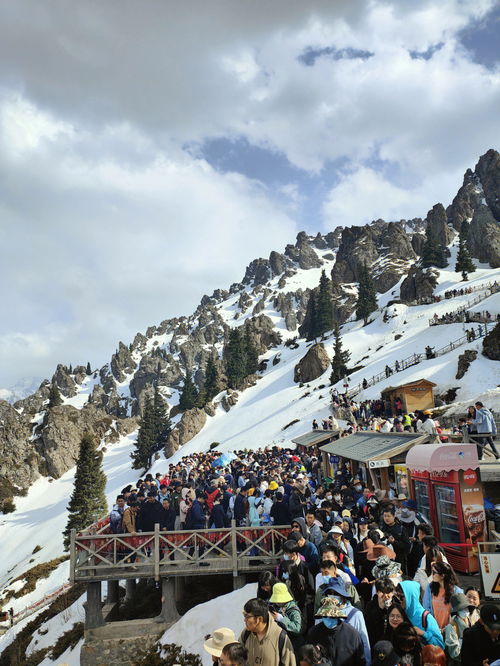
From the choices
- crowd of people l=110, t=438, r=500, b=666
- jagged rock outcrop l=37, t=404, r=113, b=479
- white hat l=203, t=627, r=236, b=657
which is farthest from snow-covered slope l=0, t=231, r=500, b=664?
white hat l=203, t=627, r=236, b=657

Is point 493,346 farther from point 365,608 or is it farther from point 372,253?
point 372,253

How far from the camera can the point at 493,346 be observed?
128 feet

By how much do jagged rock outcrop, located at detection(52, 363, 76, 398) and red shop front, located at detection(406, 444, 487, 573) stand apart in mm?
168847

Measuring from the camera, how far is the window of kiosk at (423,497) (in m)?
11.9

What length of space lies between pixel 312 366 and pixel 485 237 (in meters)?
53.4

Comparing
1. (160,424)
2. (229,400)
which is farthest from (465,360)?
(160,424)

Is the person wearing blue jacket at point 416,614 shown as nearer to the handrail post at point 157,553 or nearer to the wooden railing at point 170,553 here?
the wooden railing at point 170,553

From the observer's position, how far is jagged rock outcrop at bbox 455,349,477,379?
3853 centimetres

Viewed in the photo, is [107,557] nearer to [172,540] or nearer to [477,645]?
[172,540]

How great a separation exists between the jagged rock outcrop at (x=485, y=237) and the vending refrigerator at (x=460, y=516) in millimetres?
Result: 88345

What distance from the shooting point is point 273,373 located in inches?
3130

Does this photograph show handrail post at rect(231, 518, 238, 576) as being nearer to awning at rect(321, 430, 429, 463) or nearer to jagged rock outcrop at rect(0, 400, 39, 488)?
awning at rect(321, 430, 429, 463)

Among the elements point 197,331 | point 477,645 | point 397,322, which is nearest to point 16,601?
point 477,645

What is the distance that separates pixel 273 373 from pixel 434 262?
4014 cm
